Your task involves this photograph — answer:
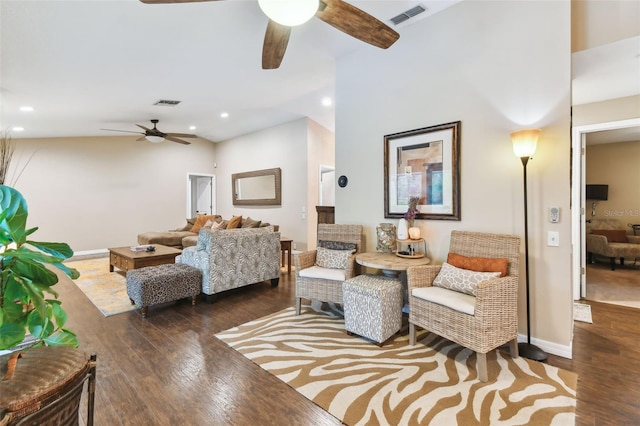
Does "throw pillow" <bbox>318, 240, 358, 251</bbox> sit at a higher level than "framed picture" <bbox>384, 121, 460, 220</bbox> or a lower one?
lower

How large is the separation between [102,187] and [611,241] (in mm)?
10898

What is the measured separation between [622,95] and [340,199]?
3.54 metres

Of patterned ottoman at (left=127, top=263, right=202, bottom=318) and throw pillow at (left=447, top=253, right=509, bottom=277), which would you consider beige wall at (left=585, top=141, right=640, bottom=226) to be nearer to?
throw pillow at (left=447, top=253, right=509, bottom=277)

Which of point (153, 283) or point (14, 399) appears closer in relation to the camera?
point (14, 399)

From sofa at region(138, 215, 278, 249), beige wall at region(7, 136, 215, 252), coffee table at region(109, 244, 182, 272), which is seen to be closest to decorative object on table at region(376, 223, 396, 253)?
sofa at region(138, 215, 278, 249)

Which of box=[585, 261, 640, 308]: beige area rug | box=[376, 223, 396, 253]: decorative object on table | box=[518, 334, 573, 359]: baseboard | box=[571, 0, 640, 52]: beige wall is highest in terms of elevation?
box=[571, 0, 640, 52]: beige wall

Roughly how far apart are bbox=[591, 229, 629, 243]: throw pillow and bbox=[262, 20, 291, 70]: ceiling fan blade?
22.7 feet

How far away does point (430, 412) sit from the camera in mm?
1769

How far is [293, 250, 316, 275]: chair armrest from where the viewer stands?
10.9 feet

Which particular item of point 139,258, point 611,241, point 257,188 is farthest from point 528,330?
point 257,188

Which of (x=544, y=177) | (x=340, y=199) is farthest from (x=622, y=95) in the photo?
(x=340, y=199)

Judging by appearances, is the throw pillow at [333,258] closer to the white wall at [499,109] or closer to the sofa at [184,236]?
the white wall at [499,109]

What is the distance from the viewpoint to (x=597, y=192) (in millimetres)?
6160

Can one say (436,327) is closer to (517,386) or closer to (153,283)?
(517,386)
